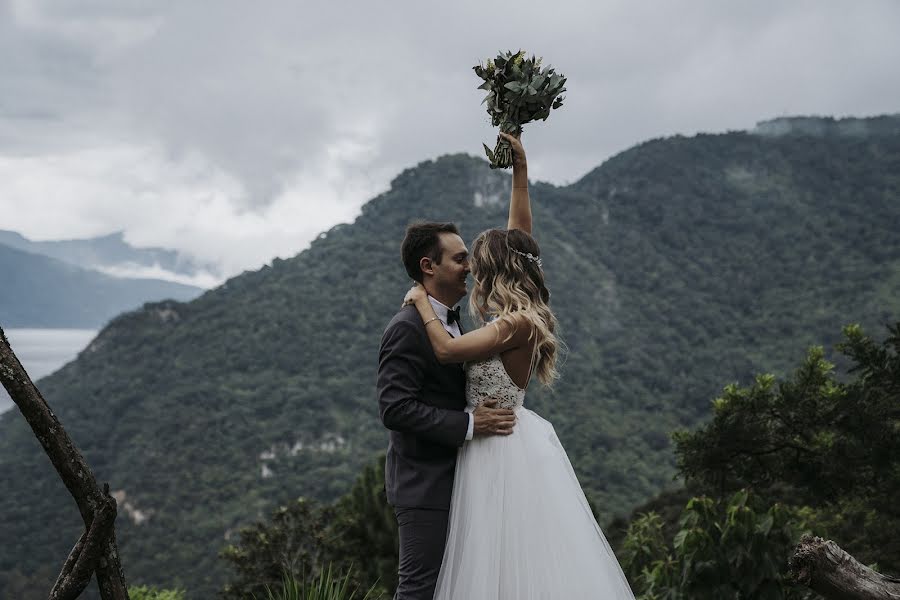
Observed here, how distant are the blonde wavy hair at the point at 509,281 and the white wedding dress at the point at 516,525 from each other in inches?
8.6

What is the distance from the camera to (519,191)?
12.3ft

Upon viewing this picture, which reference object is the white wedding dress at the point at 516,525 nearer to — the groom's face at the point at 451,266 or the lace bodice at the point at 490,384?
the lace bodice at the point at 490,384

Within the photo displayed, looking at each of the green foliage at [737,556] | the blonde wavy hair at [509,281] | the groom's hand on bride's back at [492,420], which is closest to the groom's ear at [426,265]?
the blonde wavy hair at [509,281]

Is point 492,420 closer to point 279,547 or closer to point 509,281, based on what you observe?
point 509,281

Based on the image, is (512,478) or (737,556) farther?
(737,556)

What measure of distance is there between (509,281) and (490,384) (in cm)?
42

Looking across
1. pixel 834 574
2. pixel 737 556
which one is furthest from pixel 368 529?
pixel 834 574

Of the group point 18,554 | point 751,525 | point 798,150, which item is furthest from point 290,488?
point 798,150

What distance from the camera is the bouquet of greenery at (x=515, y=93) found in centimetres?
357

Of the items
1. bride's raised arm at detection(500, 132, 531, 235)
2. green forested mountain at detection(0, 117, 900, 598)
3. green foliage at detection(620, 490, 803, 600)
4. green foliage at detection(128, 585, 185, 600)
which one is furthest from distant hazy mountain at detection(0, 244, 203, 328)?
bride's raised arm at detection(500, 132, 531, 235)

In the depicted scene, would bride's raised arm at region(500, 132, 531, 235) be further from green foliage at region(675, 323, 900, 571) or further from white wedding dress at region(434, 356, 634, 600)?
green foliage at region(675, 323, 900, 571)

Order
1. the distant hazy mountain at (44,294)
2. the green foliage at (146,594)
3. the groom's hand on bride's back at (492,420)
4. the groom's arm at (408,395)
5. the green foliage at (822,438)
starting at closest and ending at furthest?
the groom's arm at (408,395) → the groom's hand on bride's back at (492,420) → the green foliage at (822,438) → the green foliage at (146,594) → the distant hazy mountain at (44,294)

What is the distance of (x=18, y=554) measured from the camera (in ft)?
115

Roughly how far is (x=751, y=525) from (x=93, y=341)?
222 ft
